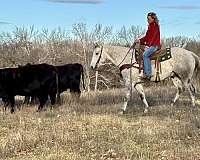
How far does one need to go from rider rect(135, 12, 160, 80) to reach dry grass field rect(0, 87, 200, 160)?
4.56 feet

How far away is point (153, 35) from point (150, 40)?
0.18 m

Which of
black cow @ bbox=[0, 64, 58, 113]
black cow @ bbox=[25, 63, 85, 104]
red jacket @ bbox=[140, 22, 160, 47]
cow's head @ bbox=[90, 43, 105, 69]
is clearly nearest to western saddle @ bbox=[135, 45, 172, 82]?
red jacket @ bbox=[140, 22, 160, 47]

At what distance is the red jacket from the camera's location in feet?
41.7

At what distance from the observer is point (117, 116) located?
1162cm

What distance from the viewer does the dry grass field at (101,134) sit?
7.45 meters

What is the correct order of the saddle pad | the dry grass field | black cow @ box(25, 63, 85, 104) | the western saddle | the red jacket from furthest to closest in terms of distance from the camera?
black cow @ box(25, 63, 85, 104) < the saddle pad < the western saddle < the red jacket < the dry grass field

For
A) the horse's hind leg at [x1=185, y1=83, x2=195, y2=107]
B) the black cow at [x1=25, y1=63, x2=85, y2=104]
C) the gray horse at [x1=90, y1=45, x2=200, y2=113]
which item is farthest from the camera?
the black cow at [x1=25, y1=63, x2=85, y2=104]

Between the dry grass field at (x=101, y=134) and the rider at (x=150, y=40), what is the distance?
139cm

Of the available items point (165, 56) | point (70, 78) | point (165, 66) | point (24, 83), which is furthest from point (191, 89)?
point (24, 83)

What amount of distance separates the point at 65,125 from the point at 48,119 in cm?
142

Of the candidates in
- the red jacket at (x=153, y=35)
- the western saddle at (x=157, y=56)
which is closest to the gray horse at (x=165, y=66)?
the western saddle at (x=157, y=56)

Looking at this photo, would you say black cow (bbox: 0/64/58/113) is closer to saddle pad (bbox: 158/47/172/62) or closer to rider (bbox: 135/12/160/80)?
rider (bbox: 135/12/160/80)

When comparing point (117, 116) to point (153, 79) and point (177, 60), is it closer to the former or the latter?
point (153, 79)

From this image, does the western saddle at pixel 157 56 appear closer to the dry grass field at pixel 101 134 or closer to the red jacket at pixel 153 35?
the red jacket at pixel 153 35
